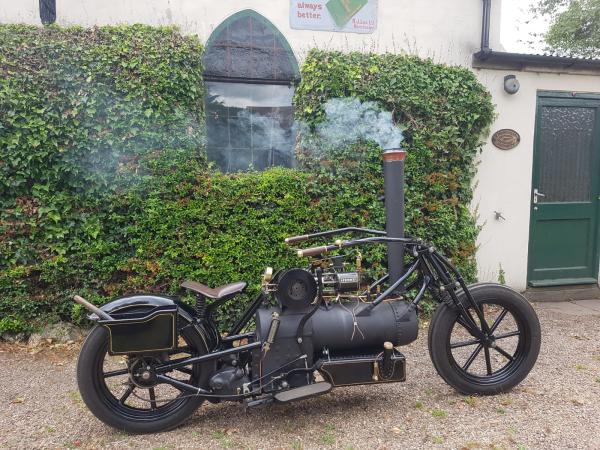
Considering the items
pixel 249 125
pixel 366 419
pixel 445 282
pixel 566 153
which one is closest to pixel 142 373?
pixel 366 419

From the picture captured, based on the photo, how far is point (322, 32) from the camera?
5328mm

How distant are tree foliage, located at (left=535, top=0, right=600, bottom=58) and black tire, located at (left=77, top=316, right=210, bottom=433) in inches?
633

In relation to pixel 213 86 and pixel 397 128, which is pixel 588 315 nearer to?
pixel 397 128

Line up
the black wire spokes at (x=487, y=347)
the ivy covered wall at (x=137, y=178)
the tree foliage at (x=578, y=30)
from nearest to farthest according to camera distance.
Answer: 1. the black wire spokes at (x=487, y=347)
2. the ivy covered wall at (x=137, y=178)
3. the tree foliage at (x=578, y=30)

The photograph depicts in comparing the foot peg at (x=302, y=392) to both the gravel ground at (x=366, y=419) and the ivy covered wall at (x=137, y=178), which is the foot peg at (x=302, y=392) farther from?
the ivy covered wall at (x=137, y=178)

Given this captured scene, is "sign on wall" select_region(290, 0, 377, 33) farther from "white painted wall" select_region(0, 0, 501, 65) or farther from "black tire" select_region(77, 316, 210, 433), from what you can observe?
"black tire" select_region(77, 316, 210, 433)

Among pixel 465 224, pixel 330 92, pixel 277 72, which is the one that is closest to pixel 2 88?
pixel 277 72

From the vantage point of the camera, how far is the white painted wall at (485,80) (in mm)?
5363

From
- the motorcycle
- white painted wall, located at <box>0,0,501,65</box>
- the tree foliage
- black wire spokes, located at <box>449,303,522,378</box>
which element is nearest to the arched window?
white painted wall, located at <box>0,0,501,65</box>

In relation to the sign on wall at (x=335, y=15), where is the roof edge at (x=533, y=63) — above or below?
below

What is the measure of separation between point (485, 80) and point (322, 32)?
2.09m

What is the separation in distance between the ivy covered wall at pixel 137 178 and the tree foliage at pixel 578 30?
502 inches

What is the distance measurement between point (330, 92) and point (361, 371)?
10.1 ft

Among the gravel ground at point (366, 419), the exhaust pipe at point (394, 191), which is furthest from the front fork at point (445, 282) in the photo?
the gravel ground at point (366, 419)
